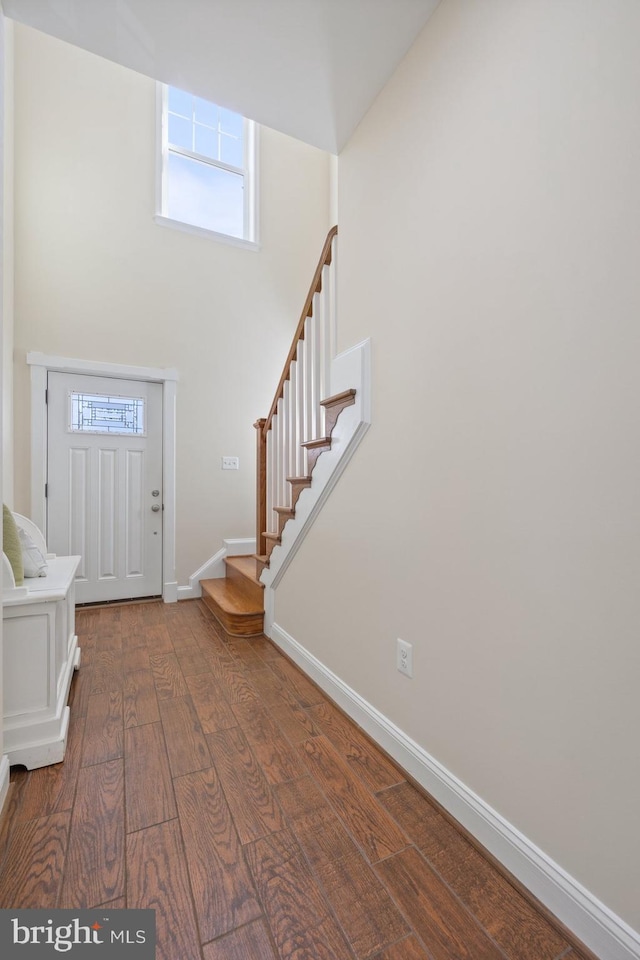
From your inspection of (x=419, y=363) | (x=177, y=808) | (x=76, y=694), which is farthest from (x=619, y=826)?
(x=76, y=694)

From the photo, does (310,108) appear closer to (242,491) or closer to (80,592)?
(242,491)

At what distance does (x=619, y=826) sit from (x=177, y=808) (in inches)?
48.0

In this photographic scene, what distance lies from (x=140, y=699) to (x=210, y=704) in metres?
0.34

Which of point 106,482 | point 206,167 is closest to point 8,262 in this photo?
point 106,482

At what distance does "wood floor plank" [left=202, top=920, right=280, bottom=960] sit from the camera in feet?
2.96

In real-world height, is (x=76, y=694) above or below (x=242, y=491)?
below

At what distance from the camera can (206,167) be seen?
375cm

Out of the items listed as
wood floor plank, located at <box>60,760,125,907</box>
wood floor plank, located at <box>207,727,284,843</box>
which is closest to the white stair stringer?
wood floor plank, located at <box>207,727,284,843</box>

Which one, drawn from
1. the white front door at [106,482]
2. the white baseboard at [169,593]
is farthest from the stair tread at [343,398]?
the white baseboard at [169,593]

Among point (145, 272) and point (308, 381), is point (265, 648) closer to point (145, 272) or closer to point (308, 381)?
point (308, 381)

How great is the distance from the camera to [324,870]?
1.11 m

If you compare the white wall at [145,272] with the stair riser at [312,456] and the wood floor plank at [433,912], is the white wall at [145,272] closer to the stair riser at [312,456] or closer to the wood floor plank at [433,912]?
the stair riser at [312,456]

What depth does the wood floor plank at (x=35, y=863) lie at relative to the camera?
39.9 inches

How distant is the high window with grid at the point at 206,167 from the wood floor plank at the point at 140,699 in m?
3.49
